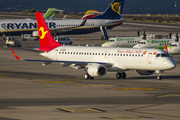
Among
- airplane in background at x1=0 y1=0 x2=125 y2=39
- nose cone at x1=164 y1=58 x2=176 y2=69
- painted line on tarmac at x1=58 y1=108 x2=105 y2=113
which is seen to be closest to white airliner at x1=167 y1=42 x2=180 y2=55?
nose cone at x1=164 y1=58 x2=176 y2=69

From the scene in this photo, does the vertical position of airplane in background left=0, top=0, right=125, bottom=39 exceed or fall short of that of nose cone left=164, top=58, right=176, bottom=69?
it exceeds it

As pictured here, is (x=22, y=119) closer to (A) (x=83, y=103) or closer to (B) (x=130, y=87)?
(A) (x=83, y=103)

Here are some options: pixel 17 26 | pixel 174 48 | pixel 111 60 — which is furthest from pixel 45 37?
pixel 17 26

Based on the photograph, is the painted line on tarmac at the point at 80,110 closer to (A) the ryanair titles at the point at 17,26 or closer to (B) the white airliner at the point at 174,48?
(B) the white airliner at the point at 174,48

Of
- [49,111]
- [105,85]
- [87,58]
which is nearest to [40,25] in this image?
[87,58]

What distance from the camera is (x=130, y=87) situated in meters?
43.2

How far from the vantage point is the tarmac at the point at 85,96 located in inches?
1142

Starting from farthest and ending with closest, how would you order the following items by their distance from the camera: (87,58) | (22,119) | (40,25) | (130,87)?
(40,25)
(87,58)
(130,87)
(22,119)

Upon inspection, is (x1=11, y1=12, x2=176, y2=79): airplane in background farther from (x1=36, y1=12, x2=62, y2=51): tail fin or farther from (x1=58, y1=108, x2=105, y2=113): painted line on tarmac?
(x1=58, y1=108, x2=105, y2=113): painted line on tarmac

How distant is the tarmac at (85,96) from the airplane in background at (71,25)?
58.1 meters

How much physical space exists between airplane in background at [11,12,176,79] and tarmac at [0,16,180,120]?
1.30 metres

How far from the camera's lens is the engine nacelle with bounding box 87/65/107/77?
4778 centimetres

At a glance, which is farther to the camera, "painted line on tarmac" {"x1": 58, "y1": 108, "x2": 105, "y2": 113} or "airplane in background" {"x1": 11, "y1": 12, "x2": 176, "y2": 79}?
"airplane in background" {"x1": 11, "y1": 12, "x2": 176, "y2": 79}

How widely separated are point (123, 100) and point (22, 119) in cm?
1084
